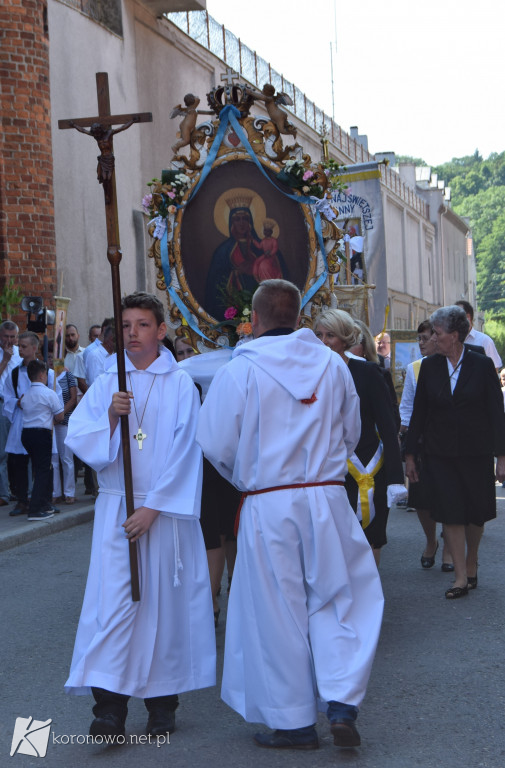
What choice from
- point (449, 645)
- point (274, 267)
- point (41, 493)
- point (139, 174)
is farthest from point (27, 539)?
point (139, 174)

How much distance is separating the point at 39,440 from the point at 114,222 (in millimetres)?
6811

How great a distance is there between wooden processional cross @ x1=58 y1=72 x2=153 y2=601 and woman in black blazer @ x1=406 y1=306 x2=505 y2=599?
302cm

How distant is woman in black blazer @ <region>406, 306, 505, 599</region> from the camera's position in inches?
299

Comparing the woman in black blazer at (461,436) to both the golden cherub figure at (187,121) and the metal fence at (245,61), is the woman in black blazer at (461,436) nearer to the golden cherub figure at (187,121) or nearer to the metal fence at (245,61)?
the golden cherub figure at (187,121)

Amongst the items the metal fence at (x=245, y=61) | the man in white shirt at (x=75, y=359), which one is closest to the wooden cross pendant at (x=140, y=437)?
the man in white shirt at (x=75, y=359)

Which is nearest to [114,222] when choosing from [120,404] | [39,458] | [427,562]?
[120,404]

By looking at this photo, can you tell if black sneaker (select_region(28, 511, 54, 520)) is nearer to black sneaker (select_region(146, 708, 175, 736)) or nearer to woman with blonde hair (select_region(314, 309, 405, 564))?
woman with blonde hair (select_region(314, 309, 405, 564))

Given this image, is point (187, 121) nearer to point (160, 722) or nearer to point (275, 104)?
point (275, 104)

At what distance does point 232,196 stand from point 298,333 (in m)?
4.31

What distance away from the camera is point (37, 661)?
6328 mm

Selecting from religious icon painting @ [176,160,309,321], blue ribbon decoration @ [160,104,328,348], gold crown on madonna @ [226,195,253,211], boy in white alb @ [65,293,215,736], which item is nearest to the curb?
blue ribbon decoration @ [160,104,328,348]

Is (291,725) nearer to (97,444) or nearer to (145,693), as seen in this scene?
(145,693)

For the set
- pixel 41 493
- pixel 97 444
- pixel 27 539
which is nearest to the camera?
pixel 97 444

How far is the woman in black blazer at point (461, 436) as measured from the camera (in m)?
7.59
